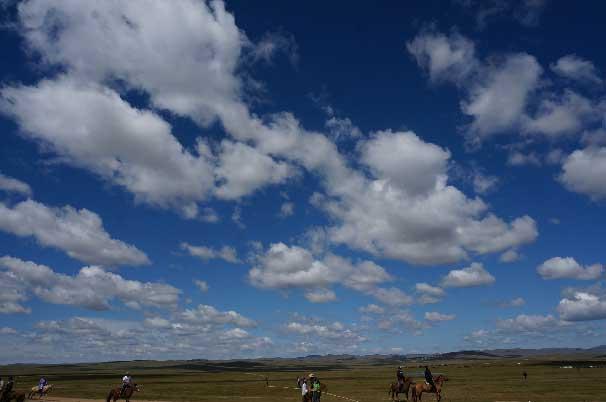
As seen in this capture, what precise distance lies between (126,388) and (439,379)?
2807cm

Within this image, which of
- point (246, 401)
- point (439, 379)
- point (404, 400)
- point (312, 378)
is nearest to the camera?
point (312, 378)

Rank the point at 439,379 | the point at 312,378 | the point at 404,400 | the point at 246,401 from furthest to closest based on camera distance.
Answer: the point at 246,401
the point at 404,400
the point at 439,379
the point at 312,378

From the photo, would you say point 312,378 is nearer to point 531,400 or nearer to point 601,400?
point 531,400

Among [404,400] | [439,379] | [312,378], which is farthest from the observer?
[404,400]

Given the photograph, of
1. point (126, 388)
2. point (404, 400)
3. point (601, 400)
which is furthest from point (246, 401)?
point (601, 400)

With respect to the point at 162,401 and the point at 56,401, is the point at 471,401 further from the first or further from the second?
the point at 56,401

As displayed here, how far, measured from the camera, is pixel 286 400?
161 ft

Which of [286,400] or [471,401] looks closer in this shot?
[471,401]

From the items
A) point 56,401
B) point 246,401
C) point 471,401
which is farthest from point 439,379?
point 56,401

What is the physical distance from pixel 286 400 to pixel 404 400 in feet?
39.0

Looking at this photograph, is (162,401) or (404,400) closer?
(404,400)

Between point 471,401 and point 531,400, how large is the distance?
23.3 ft

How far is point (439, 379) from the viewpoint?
42.8m

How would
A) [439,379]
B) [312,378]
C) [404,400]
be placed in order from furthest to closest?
[404,400] < [439,379] < [312,378]
